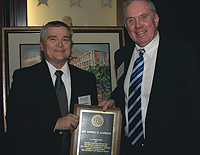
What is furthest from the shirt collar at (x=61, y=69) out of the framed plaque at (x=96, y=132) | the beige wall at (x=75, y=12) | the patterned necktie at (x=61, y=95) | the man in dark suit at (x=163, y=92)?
the beige wall at (x=75, y=12)

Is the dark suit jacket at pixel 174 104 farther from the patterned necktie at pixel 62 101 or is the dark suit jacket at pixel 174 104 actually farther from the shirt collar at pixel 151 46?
the patterned necktie at pixel 62 101

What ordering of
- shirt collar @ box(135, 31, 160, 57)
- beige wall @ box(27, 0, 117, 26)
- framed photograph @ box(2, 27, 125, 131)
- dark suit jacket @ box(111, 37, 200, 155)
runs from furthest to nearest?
beige wall @ box(27, 0, 117, 26), framed photograph @ box(2, 27, 125, 131), shirt collar @ box(135, 31, 160, 57), dark suit jacket @ box(111, 37, 200, 155)

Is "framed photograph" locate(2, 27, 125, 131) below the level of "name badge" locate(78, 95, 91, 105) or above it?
above

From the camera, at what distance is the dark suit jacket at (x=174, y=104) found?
1670 mm

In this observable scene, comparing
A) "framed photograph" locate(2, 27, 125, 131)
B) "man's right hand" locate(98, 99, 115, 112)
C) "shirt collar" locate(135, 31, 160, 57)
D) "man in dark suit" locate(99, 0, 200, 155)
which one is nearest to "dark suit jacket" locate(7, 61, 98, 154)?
"man's right hand" locate(98, 99, 115, 112)

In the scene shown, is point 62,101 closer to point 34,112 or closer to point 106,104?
point 34,112

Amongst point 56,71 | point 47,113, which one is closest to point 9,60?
point 56,71

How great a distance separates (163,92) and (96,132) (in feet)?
2.49

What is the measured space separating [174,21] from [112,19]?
5.04 ft

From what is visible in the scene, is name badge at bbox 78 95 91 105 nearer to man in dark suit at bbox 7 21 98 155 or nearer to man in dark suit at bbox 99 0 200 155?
man in dark suit at bbox 7 21 98 155

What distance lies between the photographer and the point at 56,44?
2.21 m

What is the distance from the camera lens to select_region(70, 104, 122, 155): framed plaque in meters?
1.94

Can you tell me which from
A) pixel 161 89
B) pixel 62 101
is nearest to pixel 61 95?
pixel 62 101

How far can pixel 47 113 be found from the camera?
2066mm
